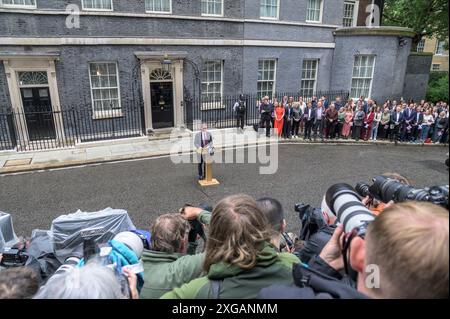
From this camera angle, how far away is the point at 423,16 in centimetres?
2219

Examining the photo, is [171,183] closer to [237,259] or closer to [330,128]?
[237,259]

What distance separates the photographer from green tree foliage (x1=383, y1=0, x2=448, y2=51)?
21516 mm

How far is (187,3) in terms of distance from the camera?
47.8ft

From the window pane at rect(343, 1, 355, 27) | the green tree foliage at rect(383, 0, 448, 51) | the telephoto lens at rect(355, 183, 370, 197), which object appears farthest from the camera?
the green tree foliage at rect(383, 0, 448, 51)

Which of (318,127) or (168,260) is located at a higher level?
(168,260)

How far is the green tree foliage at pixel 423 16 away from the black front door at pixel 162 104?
18.6 metres

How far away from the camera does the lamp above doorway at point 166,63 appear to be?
13922 millimetres

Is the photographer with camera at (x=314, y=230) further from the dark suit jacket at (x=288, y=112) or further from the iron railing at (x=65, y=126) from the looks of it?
the iron railing at (x=65, y=126)

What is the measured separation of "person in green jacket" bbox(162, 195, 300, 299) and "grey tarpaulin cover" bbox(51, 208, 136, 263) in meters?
2.14

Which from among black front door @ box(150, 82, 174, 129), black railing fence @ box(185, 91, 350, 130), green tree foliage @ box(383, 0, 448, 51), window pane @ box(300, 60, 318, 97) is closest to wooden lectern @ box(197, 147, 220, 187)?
black railing fence @ box(185, 91, 350, 130)

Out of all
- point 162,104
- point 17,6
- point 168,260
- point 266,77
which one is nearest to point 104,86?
point 162,104

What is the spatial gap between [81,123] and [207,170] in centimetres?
768

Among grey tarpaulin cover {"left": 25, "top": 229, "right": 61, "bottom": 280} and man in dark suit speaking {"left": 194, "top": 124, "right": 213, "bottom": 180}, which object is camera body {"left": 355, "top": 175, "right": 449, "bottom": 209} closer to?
grey tarpaulin cover {"left": 25, "top": 229, "right": 61, "bottom": 280}

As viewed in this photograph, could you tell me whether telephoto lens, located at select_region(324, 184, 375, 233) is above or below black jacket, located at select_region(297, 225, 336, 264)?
above
